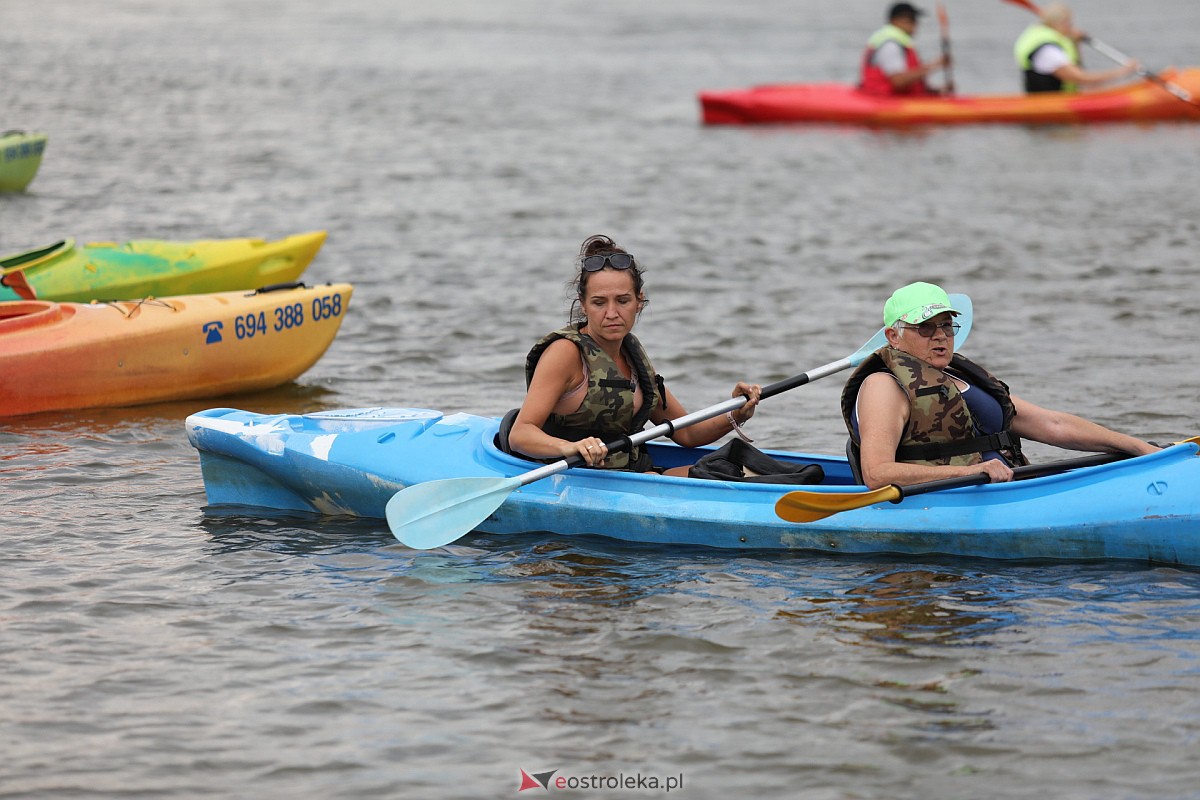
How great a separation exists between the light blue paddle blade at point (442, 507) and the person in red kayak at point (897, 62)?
38.3 feet

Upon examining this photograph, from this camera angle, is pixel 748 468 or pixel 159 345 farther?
pixel 159 345

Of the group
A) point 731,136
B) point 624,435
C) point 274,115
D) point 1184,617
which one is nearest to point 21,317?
point 624,435

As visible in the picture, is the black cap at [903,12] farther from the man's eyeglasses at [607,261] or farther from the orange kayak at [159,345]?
the man's eyeglasses at [607,261]

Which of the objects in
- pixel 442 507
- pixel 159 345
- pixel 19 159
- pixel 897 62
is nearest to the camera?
pixel 442 507

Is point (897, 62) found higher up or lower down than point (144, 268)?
higher up

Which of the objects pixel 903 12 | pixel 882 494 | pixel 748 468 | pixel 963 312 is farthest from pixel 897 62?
pixel 882 494

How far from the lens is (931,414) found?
17.0 ft

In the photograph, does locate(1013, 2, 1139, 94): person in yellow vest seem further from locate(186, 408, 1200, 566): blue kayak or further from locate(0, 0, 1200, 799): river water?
locate(186, 408, 1200, 566): blue kayak

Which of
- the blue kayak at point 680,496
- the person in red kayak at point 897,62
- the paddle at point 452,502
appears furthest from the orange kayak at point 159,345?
the person in red kayak at point 897,62

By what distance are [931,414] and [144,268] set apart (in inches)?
211

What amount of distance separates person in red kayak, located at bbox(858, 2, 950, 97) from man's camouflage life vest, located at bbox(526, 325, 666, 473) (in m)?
11.3

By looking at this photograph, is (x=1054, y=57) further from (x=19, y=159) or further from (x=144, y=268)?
(x=144, y=268)

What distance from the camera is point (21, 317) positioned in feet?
24.7

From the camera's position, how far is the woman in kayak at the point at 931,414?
16.8 feet
